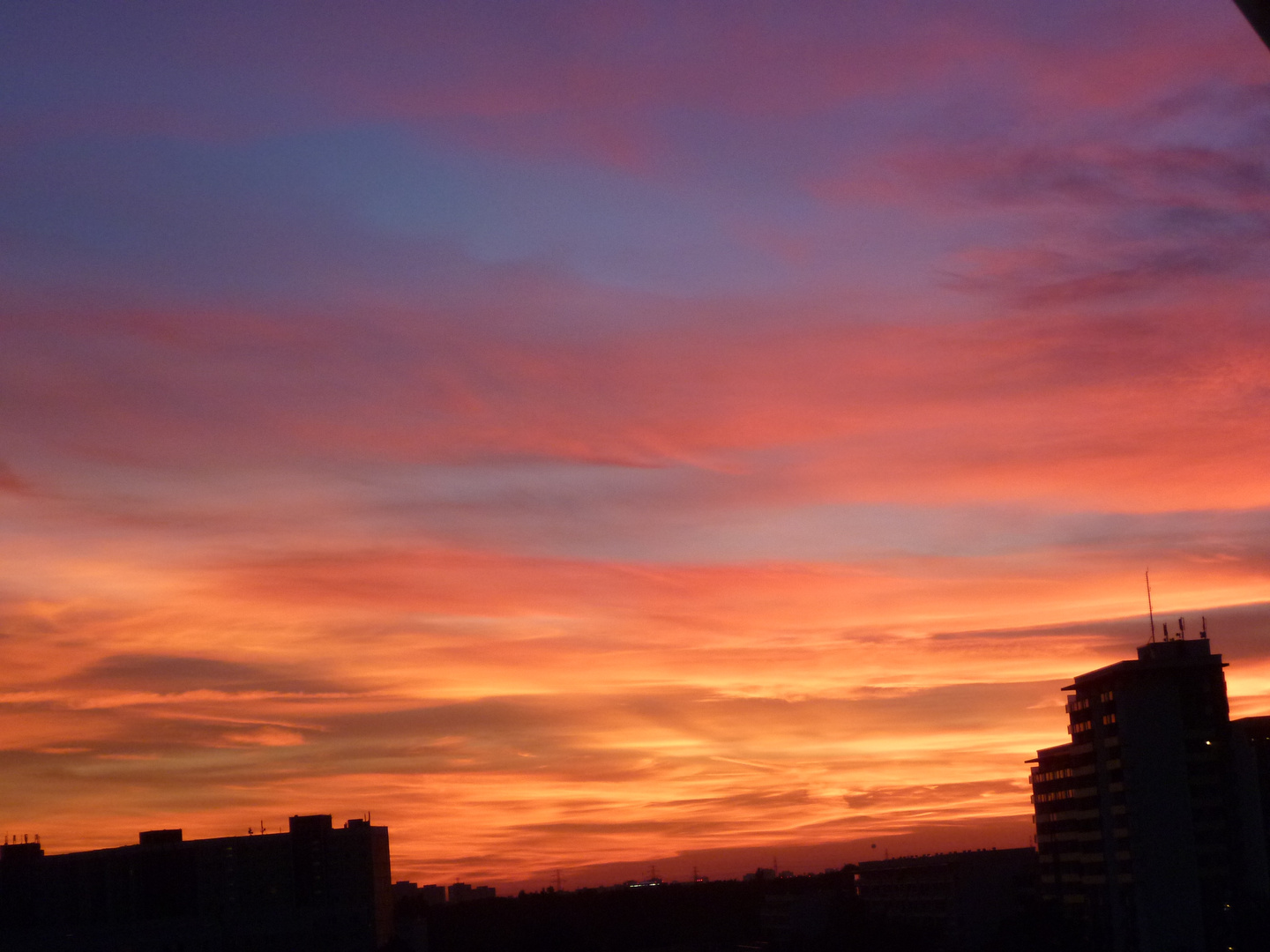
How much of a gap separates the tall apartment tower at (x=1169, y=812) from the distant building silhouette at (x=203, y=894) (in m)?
84.5

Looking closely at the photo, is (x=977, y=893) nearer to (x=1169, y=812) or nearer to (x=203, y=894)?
(x=1169, y=812)

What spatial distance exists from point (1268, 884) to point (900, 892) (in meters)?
66.4

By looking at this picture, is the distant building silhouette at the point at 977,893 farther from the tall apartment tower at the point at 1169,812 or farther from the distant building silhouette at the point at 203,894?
the distant building silhouette at the point at 203,894

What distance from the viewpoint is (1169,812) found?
140m

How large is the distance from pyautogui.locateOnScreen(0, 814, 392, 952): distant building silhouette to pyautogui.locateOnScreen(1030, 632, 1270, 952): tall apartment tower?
84.5 metres

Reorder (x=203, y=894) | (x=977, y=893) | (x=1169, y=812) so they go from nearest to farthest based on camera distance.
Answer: (x=1169, y=812) → (x=203, y=894) → (x=977, y=893)

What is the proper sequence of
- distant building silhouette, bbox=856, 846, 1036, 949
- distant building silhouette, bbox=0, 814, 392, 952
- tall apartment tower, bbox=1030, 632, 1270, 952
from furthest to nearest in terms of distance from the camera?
distant building silhouette, bbox=856, 846, 1036, 949
distant building silhouette, bbox=0, 814, 392, 952
tall apartment tower, bbox=1030, 632, 1270, 952

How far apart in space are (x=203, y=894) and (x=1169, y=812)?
110839 mm

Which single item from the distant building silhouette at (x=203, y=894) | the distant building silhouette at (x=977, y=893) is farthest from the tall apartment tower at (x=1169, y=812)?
the distant building silhouette at (x=203, y=894)

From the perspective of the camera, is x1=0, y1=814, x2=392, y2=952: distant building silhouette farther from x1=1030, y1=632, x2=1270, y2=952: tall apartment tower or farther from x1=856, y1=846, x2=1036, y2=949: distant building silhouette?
x1=1030, y1=632, x2=1270, y2=952: tall apartment tower

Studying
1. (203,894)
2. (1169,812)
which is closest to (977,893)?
(1169,812)

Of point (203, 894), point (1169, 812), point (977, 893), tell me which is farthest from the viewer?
point (977, 893)

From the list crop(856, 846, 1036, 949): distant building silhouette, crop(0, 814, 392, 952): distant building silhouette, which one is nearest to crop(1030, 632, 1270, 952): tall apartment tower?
crop(856, 846, 1036, 949): distant building silhouette

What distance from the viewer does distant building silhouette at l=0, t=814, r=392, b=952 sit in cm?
15962
